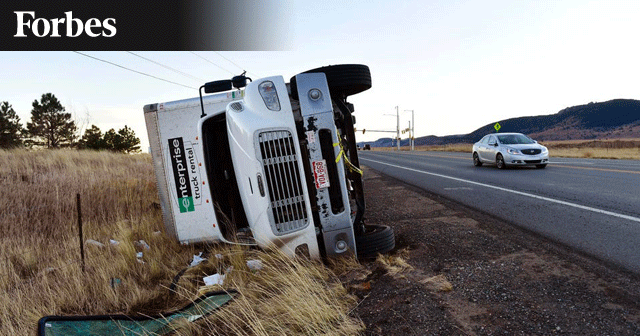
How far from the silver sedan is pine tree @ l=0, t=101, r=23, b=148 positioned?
45.5 meters

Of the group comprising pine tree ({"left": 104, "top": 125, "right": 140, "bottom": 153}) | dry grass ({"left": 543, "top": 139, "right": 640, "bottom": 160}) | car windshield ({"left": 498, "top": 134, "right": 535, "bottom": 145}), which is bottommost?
dry grass ({"left": 543, "top": 139, "right": 640, "bottom": 160})

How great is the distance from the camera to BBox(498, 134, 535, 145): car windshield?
1450 cm

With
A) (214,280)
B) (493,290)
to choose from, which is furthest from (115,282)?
(493,290)

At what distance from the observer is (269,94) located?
3.64 m

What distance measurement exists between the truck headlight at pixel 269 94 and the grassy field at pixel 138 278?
54.0 inches

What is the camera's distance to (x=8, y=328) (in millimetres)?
3014

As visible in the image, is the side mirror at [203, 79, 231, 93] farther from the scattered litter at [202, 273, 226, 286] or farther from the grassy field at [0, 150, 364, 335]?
the scattered litter at [202, 273, 226, 286]

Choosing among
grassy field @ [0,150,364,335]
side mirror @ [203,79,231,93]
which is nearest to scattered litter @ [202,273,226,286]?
grassy field @ [0,150,364,335]

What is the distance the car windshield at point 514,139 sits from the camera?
14497 mm

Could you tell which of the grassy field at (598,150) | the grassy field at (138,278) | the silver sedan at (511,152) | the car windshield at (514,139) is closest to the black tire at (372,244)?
the grassy field at (138,278)

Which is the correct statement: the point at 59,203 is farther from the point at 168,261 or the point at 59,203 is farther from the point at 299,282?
the point at 299,282

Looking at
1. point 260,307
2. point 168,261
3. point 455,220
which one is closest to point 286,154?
point 260,307

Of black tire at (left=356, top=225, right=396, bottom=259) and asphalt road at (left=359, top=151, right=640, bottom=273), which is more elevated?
black tire at (left=356, top=225, right=396, bottom=259)

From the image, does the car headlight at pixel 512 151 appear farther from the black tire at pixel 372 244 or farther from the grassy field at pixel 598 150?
the grassy field at pixel 598 150
